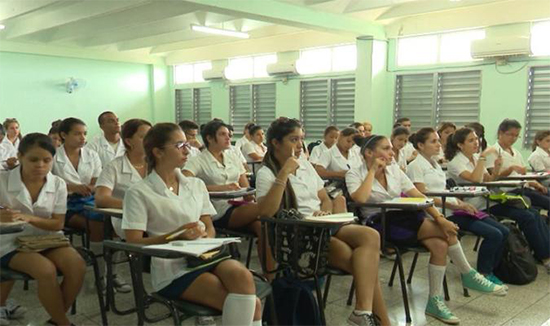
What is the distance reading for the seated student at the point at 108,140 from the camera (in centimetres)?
376

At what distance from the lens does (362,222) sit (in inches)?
116

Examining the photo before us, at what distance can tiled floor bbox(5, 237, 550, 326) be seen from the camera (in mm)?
2635

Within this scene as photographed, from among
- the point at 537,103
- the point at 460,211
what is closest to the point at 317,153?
the point at 460,211

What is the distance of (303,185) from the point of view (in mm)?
2678

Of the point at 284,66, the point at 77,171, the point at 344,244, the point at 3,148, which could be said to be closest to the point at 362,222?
the point at 344,244

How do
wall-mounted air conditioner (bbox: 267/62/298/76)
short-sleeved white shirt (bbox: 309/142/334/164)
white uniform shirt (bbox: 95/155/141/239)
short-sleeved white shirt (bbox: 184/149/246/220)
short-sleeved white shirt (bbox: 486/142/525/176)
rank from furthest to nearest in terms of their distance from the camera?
wall-mounted air conditioner (bbox: 267/62/298/76) → short-sleeved white shirt (bbox: 309/142/334/164) → short-sleeved white shirt (bbox: 486/142/525/176) → short-sleeved white shirt (bbox: 184/149/246/220) → white uniform shirt (bbox: 95/155/141/239)

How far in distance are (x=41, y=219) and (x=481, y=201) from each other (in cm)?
307

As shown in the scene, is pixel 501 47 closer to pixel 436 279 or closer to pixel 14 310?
pixel 436 279

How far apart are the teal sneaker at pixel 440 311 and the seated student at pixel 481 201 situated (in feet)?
3.92

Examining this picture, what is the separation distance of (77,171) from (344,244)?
79.2 inches

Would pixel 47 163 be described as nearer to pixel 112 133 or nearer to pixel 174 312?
pixel 174 312

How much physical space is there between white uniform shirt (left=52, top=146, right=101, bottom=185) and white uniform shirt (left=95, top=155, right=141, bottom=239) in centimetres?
60

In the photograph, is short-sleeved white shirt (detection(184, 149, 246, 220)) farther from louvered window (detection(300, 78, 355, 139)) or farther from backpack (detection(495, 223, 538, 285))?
louvered window (detection(300, 78, 355, 139))

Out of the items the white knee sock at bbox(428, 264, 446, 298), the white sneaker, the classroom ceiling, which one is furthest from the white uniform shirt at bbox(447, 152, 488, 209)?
the classroom ceiling
